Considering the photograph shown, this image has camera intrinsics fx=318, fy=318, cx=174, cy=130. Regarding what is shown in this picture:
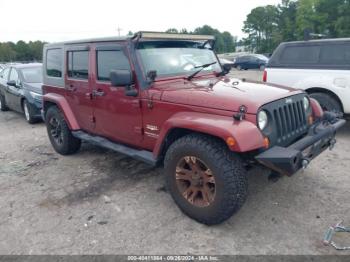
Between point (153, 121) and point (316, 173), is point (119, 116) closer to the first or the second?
point (153, 121)

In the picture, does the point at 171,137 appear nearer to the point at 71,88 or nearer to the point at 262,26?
the point at 71,88

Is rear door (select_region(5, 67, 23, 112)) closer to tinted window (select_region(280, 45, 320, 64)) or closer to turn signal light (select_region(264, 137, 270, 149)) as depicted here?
tinted window (select_region(280, 45, 320, 64))

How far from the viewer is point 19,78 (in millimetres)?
8773

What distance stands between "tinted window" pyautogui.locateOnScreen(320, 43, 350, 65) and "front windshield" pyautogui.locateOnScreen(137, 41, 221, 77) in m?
3.08

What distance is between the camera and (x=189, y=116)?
3264 mm

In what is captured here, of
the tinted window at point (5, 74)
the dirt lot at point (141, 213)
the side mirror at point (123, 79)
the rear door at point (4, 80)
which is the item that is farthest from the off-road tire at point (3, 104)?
the side mirror at point (123, 79)

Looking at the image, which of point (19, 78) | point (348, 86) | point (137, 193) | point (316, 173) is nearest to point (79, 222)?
point (137, 193)

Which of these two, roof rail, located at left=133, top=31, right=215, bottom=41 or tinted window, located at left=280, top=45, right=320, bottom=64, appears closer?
roof rail, located at left=133, top=31, right=215, bottom=41

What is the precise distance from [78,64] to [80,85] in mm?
346

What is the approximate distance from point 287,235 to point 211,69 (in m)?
2.40

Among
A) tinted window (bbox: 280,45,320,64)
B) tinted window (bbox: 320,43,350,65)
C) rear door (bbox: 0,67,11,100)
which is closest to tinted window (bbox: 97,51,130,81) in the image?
tinted window (bbox: 280,45,320,64)

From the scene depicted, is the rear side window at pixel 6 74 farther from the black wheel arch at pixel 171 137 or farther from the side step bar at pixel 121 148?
the black wheel arch at pixel 171 137

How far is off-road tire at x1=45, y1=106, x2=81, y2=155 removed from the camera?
5332 millimetres

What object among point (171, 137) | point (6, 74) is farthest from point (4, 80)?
point (171, 137)
